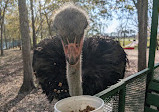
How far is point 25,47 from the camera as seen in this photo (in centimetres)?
417

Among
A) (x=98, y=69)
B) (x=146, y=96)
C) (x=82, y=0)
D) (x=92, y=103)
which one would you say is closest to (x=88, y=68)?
(x=98, y=69)

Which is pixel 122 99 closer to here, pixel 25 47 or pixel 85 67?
pixel 85 67

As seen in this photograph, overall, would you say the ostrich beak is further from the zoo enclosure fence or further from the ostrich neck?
the zoo enclosure fence

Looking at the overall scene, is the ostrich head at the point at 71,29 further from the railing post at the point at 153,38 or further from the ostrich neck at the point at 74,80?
the railing post at the point at 153,38

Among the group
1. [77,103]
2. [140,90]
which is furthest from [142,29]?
[77,103]

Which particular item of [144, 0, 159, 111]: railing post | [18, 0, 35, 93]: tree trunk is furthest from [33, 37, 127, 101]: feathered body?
[18, 0, 35, 93]: tree trunk

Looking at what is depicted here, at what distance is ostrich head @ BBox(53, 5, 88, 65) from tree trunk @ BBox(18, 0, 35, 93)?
105 inches

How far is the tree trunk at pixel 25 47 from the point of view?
12.9 feet

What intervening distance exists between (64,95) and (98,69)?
50 cm

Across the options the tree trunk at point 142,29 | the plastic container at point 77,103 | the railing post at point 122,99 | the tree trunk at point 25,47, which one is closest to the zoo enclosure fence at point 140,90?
the railing post at point 122,99

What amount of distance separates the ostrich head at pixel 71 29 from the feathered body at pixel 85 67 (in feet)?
2.24

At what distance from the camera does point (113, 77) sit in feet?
7.22

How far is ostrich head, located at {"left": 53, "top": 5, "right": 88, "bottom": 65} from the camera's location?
1.29 meters

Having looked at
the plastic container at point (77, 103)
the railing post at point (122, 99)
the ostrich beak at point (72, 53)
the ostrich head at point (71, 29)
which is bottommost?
the railing post at point (122, 99)
